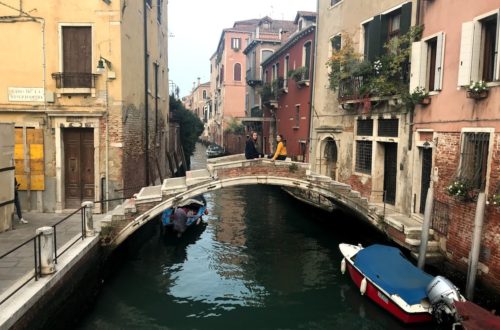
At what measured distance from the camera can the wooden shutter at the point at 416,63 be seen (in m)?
9.09

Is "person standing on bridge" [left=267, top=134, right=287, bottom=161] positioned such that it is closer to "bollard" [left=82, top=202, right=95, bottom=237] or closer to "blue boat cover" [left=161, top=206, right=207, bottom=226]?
"blue boat cover" [left=161, top=206, right=207, bottom=226]

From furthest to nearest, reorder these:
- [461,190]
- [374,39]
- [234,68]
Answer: [234,68], [374,39], [461,190]

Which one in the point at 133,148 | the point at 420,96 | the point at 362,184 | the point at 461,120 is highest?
the point at 420,96

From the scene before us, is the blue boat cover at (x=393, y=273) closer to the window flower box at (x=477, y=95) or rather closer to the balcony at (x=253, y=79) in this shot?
the window flower box at (x=477, y=95)

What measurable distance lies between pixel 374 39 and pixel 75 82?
7.37 meters

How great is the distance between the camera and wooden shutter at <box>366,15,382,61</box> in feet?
34.8

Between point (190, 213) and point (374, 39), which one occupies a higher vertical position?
point (374, 39)

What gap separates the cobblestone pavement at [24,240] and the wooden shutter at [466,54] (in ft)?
24.6

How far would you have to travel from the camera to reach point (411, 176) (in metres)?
9.76

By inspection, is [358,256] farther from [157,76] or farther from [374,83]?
[157,76]

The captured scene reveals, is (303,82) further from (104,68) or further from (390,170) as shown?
(104,68)

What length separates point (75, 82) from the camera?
9.97 m

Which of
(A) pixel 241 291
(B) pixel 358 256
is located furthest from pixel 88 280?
(B) pixel 358 256

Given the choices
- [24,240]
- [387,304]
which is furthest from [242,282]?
[24,240]
